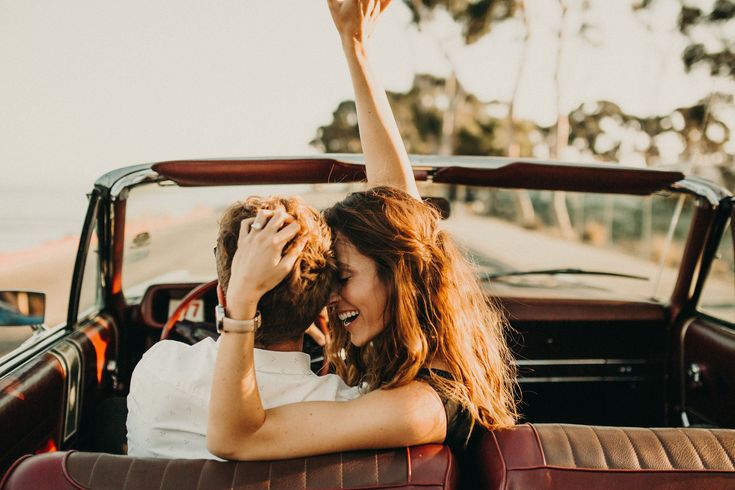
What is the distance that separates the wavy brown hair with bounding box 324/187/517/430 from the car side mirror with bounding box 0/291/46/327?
1.28m

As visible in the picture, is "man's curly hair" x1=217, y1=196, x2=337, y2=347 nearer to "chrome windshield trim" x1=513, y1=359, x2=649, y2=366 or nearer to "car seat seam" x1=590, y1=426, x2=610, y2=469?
"car seat seam" x1=590, y1=426, x2=610, y2=469

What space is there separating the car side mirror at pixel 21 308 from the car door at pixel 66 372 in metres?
0.14

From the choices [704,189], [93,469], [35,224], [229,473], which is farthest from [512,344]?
[35,224]

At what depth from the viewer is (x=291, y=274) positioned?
65.2 inches

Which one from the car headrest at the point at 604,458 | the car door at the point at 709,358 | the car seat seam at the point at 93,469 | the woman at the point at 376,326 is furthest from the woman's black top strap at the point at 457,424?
the car door at the point at 709,358

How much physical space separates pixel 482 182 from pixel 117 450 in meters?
2.10

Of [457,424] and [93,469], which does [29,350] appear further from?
[457,424]

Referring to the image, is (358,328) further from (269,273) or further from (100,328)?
(100,328)

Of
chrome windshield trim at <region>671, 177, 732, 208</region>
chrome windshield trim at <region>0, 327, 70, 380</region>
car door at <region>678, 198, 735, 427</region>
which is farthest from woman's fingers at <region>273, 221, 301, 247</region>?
chrome windshield trim at <region>671, 177, 732, 208</region>

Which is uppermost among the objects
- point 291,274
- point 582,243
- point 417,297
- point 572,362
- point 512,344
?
point 291,274

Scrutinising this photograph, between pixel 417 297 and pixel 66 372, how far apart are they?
1.54 m

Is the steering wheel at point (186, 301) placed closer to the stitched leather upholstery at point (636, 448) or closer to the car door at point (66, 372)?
the car door at point (66, 372)

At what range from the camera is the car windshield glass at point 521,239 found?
3.68m

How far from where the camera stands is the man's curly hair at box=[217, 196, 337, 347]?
1.69 meters
